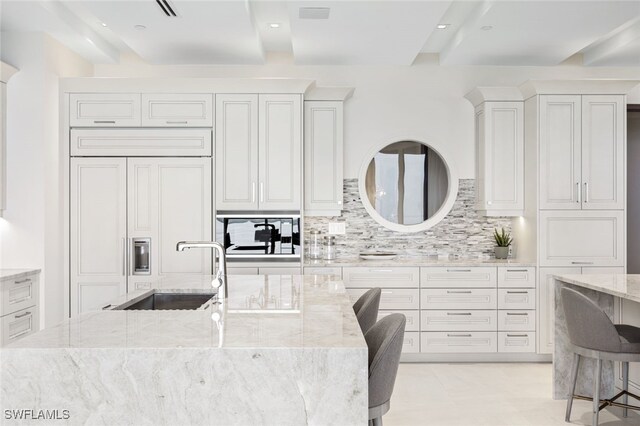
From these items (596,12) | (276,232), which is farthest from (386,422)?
(596,12)

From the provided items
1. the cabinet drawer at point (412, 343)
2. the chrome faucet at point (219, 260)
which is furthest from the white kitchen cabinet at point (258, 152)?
the chrome faucet at point (219, 260)

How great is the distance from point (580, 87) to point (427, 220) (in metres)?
1.84

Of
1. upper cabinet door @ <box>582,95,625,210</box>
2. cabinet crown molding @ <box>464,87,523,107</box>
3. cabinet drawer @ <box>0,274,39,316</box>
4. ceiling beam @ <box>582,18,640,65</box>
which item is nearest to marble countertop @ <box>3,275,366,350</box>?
cabinet drawer @ <box>0,274,39,316</box>

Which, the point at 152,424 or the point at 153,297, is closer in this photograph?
the point at 152,424

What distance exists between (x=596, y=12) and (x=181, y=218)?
3.67 metres

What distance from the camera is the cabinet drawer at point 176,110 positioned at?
473cm

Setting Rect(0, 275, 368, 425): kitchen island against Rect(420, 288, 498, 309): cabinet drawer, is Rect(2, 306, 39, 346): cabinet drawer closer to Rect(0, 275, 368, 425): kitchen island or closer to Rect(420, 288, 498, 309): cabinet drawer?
Rect(0, 275, 368, 425): kitchen island

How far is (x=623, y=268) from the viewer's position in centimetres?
482

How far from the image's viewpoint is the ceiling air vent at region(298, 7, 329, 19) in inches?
150

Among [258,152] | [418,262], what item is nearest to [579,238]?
[418,262]

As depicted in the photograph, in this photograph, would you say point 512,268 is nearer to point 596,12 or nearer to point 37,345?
point 596,12

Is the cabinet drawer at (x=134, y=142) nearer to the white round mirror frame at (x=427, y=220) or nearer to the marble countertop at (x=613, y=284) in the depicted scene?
the white round mirror frame at (x=427, y=220)

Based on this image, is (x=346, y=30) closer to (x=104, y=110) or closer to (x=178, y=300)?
(x=104, y=110)

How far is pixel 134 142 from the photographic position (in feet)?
15.6
